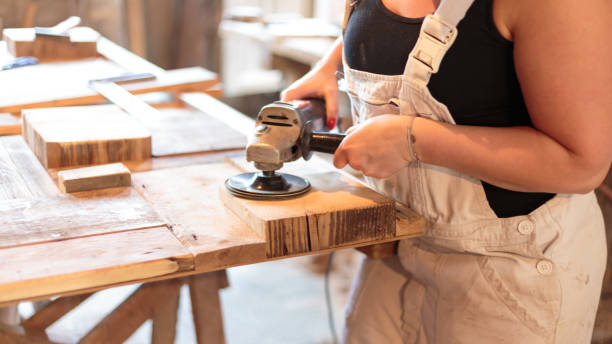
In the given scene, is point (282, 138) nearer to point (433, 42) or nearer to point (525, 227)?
point (433, 42)

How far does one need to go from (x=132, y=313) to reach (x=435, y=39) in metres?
0.91

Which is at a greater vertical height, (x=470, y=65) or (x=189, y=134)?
(x=470, y=65)

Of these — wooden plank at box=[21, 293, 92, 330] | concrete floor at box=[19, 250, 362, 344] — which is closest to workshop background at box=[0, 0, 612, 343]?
concrete floor at box=[19, 250, 362, 344]

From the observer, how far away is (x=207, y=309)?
1.50 metres

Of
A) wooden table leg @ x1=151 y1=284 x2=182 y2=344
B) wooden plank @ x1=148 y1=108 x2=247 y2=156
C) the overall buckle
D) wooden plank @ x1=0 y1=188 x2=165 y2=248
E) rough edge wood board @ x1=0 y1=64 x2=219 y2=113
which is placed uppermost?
the overall buckle

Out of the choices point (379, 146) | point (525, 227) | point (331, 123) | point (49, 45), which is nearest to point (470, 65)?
point (379, 146)

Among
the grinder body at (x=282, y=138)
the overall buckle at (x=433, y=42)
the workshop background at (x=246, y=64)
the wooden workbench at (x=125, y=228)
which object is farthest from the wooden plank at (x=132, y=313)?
the overall buckle at (x=433, y=42)

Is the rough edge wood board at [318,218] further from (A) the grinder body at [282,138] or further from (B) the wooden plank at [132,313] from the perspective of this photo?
(B) the wooden plank at [132,313]

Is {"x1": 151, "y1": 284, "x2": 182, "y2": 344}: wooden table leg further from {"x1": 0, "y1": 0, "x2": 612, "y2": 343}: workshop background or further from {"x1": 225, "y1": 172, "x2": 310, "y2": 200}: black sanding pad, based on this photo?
{"x1": 225, "y1": 172, "x2": 310, "y2": 200}: black sanding pad

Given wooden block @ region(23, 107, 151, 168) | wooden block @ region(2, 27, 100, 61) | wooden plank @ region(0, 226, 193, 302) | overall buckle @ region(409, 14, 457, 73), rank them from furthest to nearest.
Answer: wooden block @ region(2, 27, 100, 61) < wooden block @ region(23, 107, 151, 168) < overall buckle @ region(409, 14, 457, 73) < wooden plank @ region(0, 226, 193, 302)

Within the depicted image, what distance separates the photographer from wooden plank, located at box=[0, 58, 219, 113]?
1497 millimetres

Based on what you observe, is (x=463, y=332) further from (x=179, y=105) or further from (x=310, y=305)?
(x=310, y=305)

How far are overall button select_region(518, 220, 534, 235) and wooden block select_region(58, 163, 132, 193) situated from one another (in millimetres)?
661

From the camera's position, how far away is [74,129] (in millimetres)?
1271
